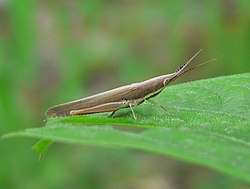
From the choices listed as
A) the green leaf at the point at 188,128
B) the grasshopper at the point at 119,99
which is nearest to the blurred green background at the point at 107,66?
the grasshopper at the point at 119,99

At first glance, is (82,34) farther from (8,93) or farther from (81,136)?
(81,136)

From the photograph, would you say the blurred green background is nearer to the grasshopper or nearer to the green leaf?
the grasshopper

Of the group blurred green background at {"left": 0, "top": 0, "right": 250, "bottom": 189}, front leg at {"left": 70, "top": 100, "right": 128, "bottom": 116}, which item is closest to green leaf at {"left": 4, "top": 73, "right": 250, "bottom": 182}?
front leg at {"left": 70, "top": 100, "right": 128, "bottom": 116}

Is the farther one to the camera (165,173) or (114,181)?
(165,173)

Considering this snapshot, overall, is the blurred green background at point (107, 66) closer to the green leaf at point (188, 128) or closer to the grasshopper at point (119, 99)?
the grasshopper at point (119, 99)

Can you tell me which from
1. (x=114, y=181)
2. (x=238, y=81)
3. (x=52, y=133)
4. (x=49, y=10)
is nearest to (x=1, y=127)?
(x=114, y=181)
